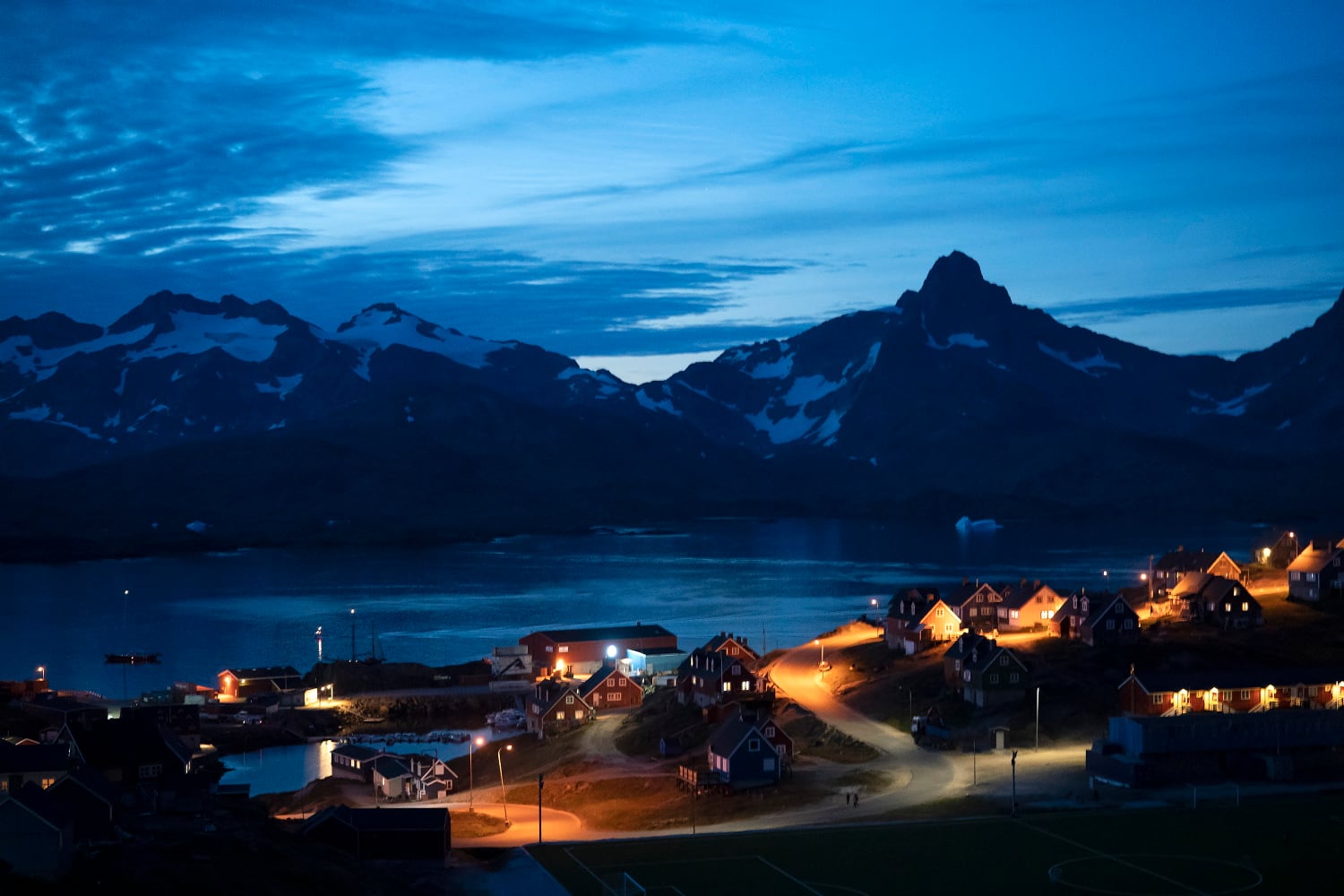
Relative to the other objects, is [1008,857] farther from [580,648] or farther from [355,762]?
[580,648]

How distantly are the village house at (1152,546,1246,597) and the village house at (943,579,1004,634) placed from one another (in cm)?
756

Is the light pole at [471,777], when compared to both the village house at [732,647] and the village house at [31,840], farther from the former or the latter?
the village house at [31,840]

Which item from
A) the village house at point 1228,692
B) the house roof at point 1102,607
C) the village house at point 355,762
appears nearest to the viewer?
the village house at point 1228,692

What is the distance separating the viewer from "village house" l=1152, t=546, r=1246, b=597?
55688mm

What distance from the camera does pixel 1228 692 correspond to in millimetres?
37500

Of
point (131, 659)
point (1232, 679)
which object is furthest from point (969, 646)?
point (131, 659)

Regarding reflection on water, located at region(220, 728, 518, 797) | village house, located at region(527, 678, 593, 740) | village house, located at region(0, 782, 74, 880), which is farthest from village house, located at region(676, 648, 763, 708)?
village house, located at region(0, 782, 74, 880)

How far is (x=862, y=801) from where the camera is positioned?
3123cm

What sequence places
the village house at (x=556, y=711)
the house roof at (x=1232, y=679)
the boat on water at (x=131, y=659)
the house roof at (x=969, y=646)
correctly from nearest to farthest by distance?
1. the house roof at (x=1232, y=679)
2. the house roof at (x=969, y=646)
3. the village house at (x=556, y=711)
4. the boat on water at (x=131, y=659)

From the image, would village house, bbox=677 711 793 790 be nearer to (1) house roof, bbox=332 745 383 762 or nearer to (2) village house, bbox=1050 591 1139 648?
A: (1) house roof, bbox=332 745 383 762

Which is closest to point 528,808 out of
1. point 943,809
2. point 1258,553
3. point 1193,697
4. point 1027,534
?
point 943,809

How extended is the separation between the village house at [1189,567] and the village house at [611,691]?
19957 mm

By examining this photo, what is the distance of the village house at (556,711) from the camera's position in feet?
151

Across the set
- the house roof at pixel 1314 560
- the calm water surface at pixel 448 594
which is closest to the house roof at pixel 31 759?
the calm water surface at pixel 448 594
